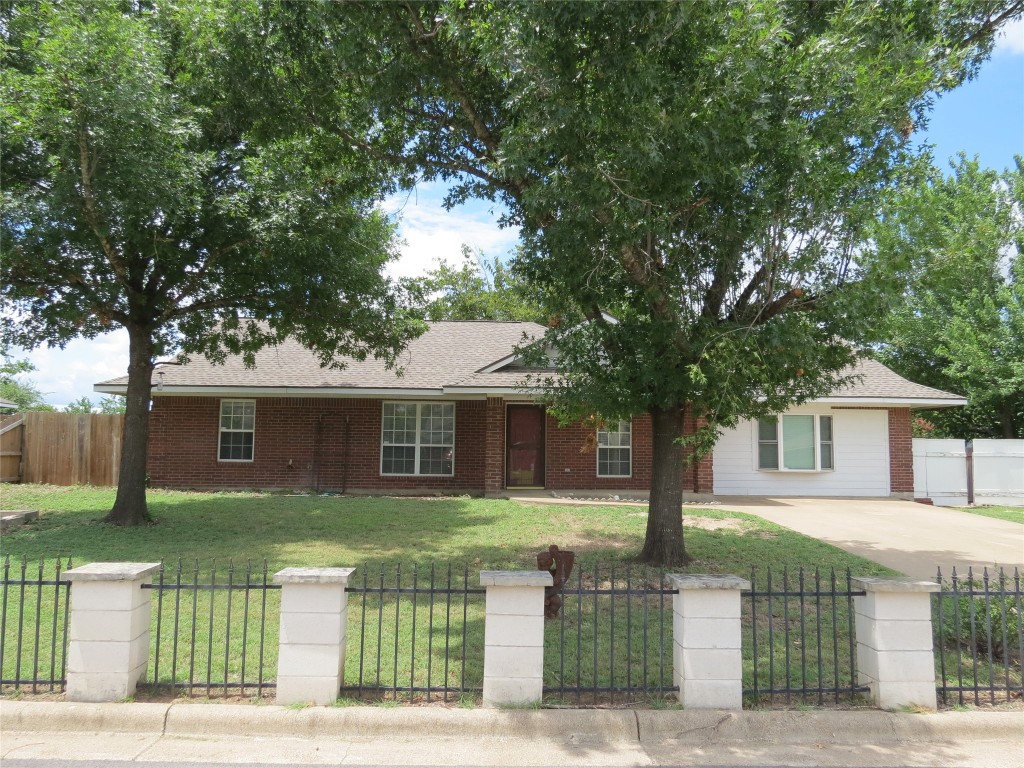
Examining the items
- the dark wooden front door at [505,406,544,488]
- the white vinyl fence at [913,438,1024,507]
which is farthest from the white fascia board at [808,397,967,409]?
the dark wooden front door at [505,406,544,488]

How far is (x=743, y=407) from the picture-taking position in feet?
25.8

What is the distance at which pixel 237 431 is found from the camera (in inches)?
701

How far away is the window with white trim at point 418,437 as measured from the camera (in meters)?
17.7

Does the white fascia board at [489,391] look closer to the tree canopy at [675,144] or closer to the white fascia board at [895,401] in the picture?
the tree canopy at [675,144]

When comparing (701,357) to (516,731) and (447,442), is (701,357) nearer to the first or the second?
(516,731)

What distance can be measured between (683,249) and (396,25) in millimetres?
3692

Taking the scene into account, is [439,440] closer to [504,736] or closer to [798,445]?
[798,445]

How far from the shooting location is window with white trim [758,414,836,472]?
18.0m

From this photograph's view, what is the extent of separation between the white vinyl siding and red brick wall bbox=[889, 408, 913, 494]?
0.13m

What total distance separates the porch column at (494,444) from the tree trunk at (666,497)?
7538mm

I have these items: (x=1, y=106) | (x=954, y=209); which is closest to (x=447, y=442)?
(x=1, y=106)

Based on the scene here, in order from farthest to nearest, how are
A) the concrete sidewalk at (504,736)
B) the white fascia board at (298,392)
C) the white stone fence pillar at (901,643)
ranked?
the white fascia board at (298,392) → the white stone fence pillar at (901,643) → the concrete sidewalk at (504,736)

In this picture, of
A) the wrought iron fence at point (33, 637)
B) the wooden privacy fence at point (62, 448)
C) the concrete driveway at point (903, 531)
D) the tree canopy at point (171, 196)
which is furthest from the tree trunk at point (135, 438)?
the concrete driveway at point (903, 531)

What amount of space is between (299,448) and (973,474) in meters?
17.1
